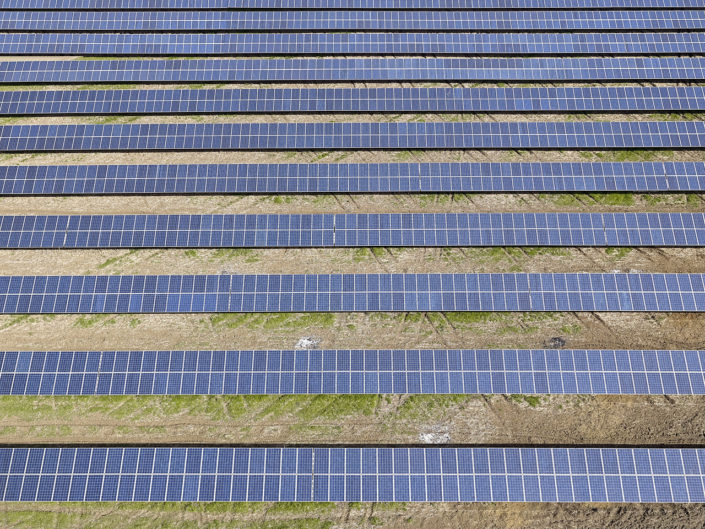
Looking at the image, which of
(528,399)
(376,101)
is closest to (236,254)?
(376,101)

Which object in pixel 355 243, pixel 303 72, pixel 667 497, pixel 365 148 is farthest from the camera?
pixel 303 72

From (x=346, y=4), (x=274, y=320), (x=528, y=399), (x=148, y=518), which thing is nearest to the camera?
(x=148, y=518)

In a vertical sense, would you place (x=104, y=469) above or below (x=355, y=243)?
below

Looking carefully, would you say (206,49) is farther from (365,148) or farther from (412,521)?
(412,521)

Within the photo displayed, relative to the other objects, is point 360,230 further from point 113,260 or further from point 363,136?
point 113,260

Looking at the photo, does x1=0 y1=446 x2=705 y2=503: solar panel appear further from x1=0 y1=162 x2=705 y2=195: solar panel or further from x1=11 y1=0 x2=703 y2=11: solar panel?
x1=11 y1=0 x2=703 y2=11: solar panel

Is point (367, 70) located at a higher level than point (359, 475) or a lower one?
higher

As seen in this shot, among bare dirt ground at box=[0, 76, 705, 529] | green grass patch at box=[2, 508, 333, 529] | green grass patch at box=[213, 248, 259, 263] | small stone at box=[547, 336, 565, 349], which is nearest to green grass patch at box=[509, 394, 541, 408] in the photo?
bare dirt ground at box=[0, 76, 705, 529]

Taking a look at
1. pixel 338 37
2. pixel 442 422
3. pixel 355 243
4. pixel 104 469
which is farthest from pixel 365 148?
pixel 104 469
